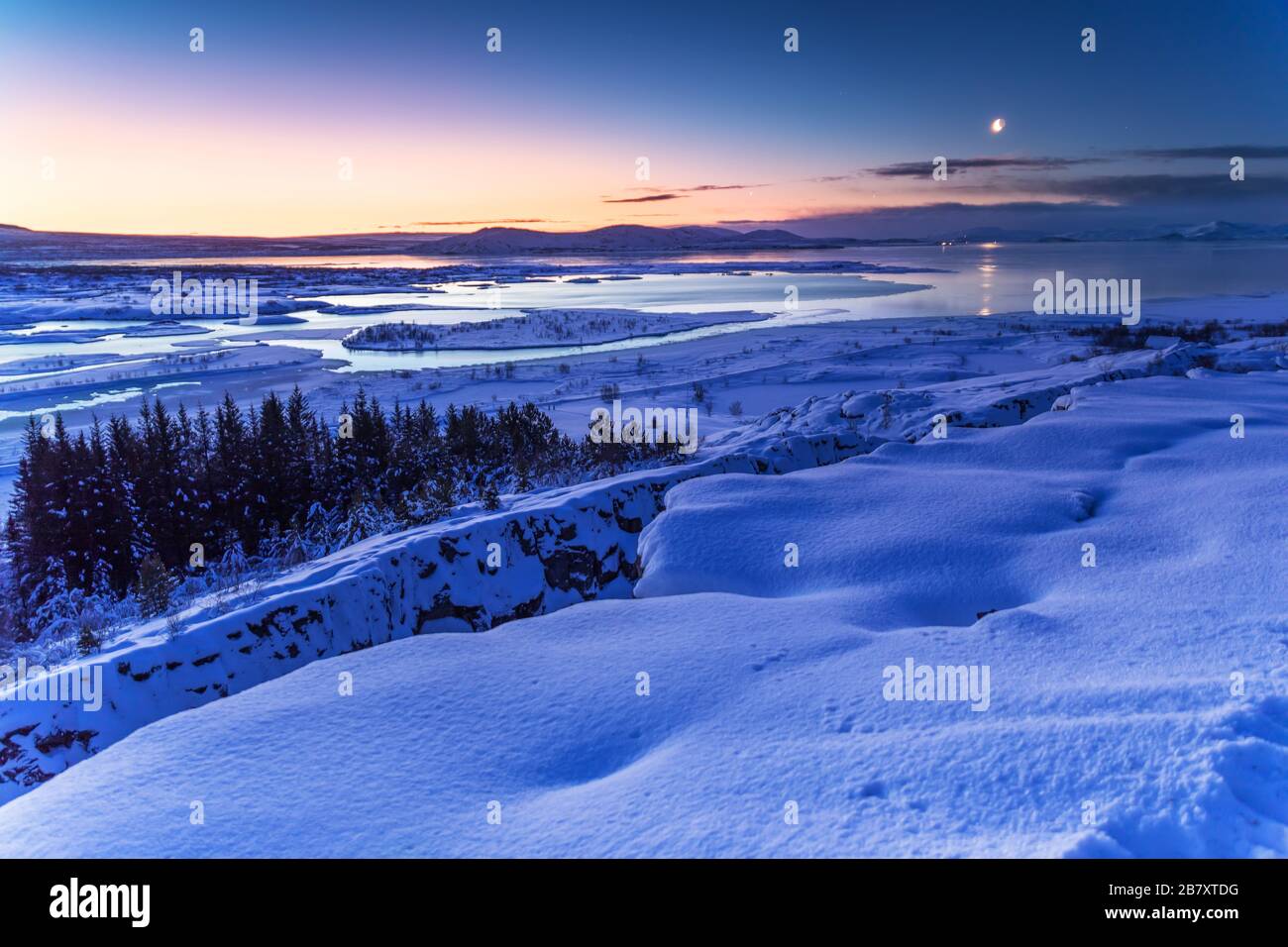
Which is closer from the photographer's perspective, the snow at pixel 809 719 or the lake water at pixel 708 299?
the snow at pixel 809 719

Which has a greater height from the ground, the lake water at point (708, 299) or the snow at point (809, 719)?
the lake water at point (708, 299)

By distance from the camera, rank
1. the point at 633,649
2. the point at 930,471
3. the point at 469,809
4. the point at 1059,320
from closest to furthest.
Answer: the point at 469,809 < the point at 633,649 < the point at 930,471 < the point at 1059,320

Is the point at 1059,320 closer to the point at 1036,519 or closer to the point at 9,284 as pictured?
the point at 1036,519

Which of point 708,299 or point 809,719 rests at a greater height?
point 708,299

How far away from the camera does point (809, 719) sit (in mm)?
4082

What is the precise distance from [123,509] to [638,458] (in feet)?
30.4

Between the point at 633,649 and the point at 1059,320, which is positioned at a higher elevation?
the point at 1059,320

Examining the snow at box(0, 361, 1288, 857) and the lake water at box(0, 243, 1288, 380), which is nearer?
the snow at box(0, 361, 1288, 857)

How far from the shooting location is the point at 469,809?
11.7 feet

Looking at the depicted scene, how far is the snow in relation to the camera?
3.06 metres

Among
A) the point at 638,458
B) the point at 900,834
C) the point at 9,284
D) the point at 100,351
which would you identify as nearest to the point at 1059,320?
the point at 638,458

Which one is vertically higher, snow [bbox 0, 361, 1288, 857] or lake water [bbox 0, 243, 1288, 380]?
lake water [bbox 0, 243, 1288, 380]

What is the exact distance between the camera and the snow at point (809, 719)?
306 centimetres

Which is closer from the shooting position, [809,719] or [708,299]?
[809,719]
